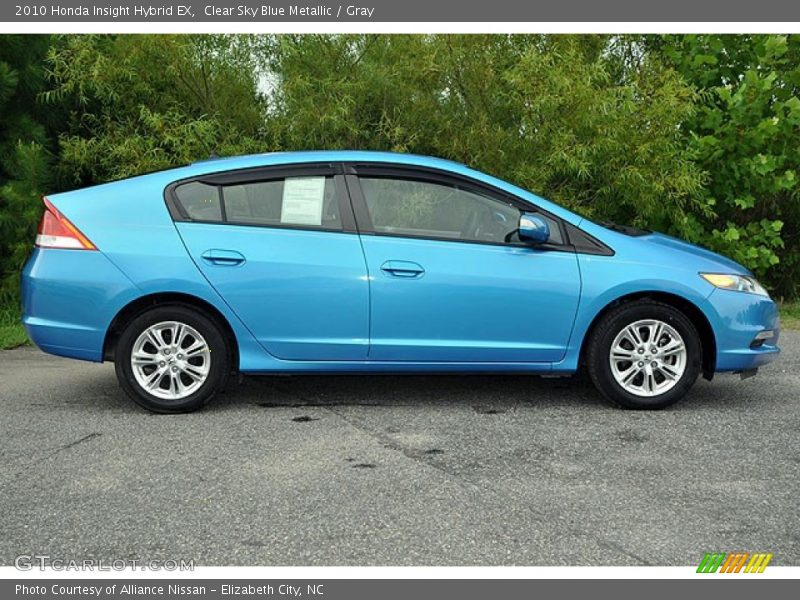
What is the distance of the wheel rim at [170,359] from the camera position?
240 inches

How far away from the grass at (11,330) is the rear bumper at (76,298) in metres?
3.23

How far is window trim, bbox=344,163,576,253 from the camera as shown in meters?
6.23

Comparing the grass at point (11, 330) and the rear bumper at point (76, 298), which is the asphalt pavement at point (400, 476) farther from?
the grass at point (11, 330)

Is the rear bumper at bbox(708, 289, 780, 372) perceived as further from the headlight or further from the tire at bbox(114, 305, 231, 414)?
the tire at bbox(114, 305, 231, 414)

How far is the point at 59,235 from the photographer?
609cm

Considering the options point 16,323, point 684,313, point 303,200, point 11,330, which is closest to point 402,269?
point 303,200

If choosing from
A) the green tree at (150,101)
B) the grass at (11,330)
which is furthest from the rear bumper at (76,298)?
the green tree at (150,101)

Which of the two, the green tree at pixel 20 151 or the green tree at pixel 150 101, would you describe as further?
the green tree at pixel 20 151

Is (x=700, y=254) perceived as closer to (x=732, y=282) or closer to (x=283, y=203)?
(x=732, y=282)

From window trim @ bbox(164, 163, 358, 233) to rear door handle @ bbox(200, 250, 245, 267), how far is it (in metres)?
0.20

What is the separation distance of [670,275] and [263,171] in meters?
2.58

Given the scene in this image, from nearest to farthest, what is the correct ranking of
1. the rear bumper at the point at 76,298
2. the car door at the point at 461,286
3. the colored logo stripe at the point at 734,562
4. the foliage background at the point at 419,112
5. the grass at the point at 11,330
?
1. the colored logo stripe at the point at 734,562
2. the rear bumper at the point at 76,298
3. the car door at the point at 461,286
4. the grass at the point at 11,330
5. the foliage background at the point at 419,112

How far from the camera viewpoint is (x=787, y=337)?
9.73 m

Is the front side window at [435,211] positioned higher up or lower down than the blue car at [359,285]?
higher up
